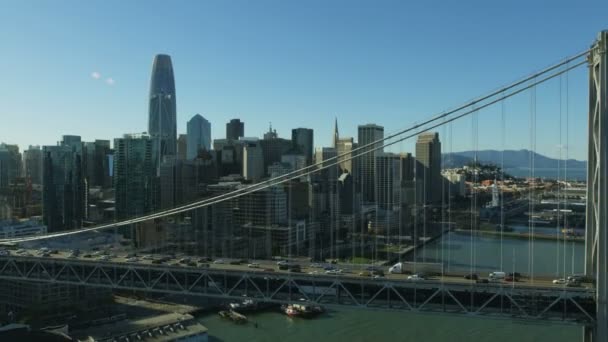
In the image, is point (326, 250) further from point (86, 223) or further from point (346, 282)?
point (346, 282)

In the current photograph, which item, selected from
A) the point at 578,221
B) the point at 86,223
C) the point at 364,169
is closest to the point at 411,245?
the point at 364,169

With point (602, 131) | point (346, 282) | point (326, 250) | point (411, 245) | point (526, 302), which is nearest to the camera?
point (602, 131)

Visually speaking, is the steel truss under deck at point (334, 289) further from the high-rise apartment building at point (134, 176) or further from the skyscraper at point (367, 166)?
the skyscraper at point (367, 166)

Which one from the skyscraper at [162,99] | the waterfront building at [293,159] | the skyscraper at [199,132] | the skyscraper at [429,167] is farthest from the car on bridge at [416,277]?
the skyscraper at [199,132]

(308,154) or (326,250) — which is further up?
(308,154)

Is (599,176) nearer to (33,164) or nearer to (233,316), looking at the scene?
(233,316)
